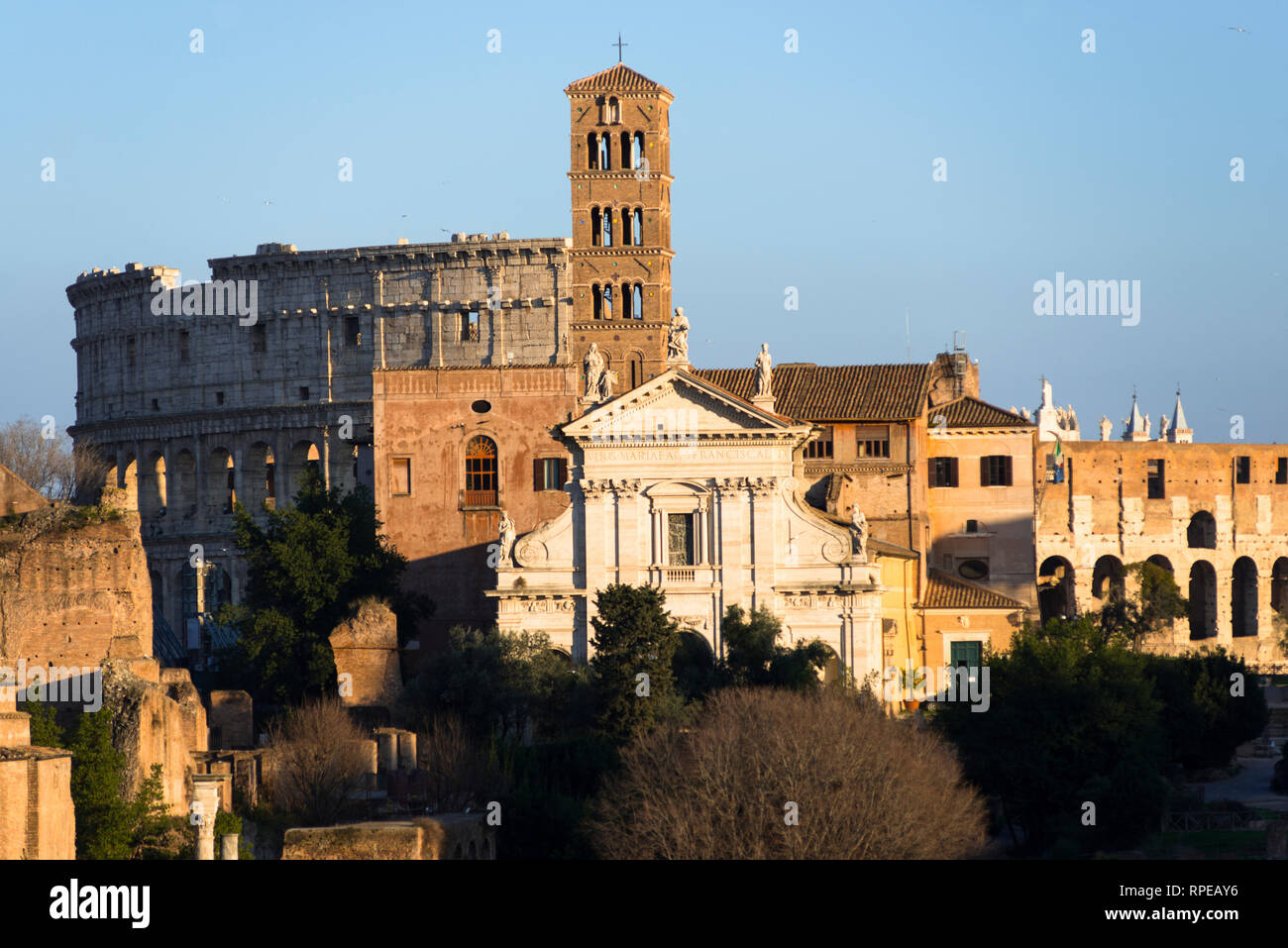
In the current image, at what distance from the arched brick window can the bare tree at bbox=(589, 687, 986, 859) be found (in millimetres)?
17260

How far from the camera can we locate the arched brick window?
59562mm

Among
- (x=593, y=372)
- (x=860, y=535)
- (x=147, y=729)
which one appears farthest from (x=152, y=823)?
(x=860, y=535)

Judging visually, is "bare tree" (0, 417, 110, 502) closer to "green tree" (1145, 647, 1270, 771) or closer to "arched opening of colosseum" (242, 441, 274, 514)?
"arched opening of colosseum" (242, 441, 274, 514)

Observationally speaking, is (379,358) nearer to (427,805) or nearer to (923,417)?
(923,417)

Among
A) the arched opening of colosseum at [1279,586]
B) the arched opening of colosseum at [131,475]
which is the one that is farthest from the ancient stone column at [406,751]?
the arched opening of colosseum at [1279,586]

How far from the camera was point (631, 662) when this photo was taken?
48.9 m

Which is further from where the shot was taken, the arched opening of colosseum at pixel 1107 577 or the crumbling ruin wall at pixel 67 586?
Result: the arched opening of colosseum at pixel 1107 577

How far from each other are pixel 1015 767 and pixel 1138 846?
10.7 feet

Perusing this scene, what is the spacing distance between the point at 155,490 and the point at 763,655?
4733 centimetres

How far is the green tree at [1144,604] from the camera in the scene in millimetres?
75438

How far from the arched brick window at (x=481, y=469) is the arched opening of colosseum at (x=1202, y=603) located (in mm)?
34200

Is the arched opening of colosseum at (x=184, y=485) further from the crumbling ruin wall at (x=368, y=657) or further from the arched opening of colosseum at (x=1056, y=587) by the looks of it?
the crumbling ruin wall at (x=368, y=657)

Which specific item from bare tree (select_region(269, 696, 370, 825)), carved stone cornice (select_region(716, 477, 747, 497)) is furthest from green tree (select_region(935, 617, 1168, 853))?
bare tree (select_region(269, 696, 370, 825))
